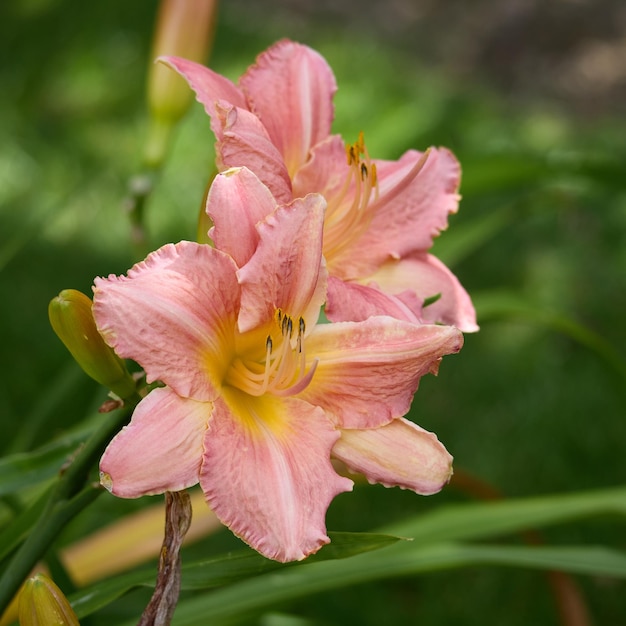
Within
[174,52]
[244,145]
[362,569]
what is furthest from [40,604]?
[174,52]

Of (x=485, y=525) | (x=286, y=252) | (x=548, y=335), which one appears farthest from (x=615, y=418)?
(x=286, y=252)

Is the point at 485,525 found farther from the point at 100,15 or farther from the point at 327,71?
the point at 100,15

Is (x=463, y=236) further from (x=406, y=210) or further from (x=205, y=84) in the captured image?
(x=205, y=84)

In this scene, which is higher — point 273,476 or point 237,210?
point 237,210

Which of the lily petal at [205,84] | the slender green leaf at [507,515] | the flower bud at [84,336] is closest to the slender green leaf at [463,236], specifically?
the slender green leaf at [507,515]

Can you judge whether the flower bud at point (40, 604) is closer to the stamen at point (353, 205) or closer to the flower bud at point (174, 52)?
the stamen at point (353, 205)

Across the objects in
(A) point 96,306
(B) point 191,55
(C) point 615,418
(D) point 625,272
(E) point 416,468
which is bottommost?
(C) point 615,418
